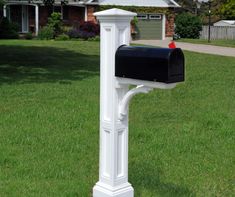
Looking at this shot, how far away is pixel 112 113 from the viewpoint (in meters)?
3.55

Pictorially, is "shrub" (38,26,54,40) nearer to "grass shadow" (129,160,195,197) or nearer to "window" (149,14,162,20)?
"window" (149,14,162,20)

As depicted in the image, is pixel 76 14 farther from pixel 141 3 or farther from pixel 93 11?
pixel 141 3

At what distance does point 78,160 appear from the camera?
5238 mm

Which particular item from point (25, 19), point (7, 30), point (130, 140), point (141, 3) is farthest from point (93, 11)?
point (130, 140)

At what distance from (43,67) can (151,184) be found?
10.8m

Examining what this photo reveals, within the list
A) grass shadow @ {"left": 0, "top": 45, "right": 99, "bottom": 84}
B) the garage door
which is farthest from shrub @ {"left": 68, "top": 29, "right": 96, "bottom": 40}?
grass shadow @ {"left": 0, "top": 45, "right": 99, "bottom": 84}

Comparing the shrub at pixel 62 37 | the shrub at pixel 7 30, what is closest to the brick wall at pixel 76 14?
the shrub at pixel 62 37

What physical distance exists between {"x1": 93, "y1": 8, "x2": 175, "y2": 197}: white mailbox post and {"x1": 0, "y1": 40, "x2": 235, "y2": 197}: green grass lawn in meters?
0.68

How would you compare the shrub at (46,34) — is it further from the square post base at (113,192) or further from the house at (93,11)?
the square post base at (113,192)

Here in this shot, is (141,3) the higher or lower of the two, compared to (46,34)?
higher

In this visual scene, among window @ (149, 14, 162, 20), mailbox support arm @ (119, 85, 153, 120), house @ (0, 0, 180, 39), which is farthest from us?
window @ (149, 14, 162, 20)

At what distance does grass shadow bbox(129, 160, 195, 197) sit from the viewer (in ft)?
14.2

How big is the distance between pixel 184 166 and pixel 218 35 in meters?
34.2

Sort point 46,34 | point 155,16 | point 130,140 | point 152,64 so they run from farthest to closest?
point 155,16 → point 46,34 → point 130,140 → point 152,64
